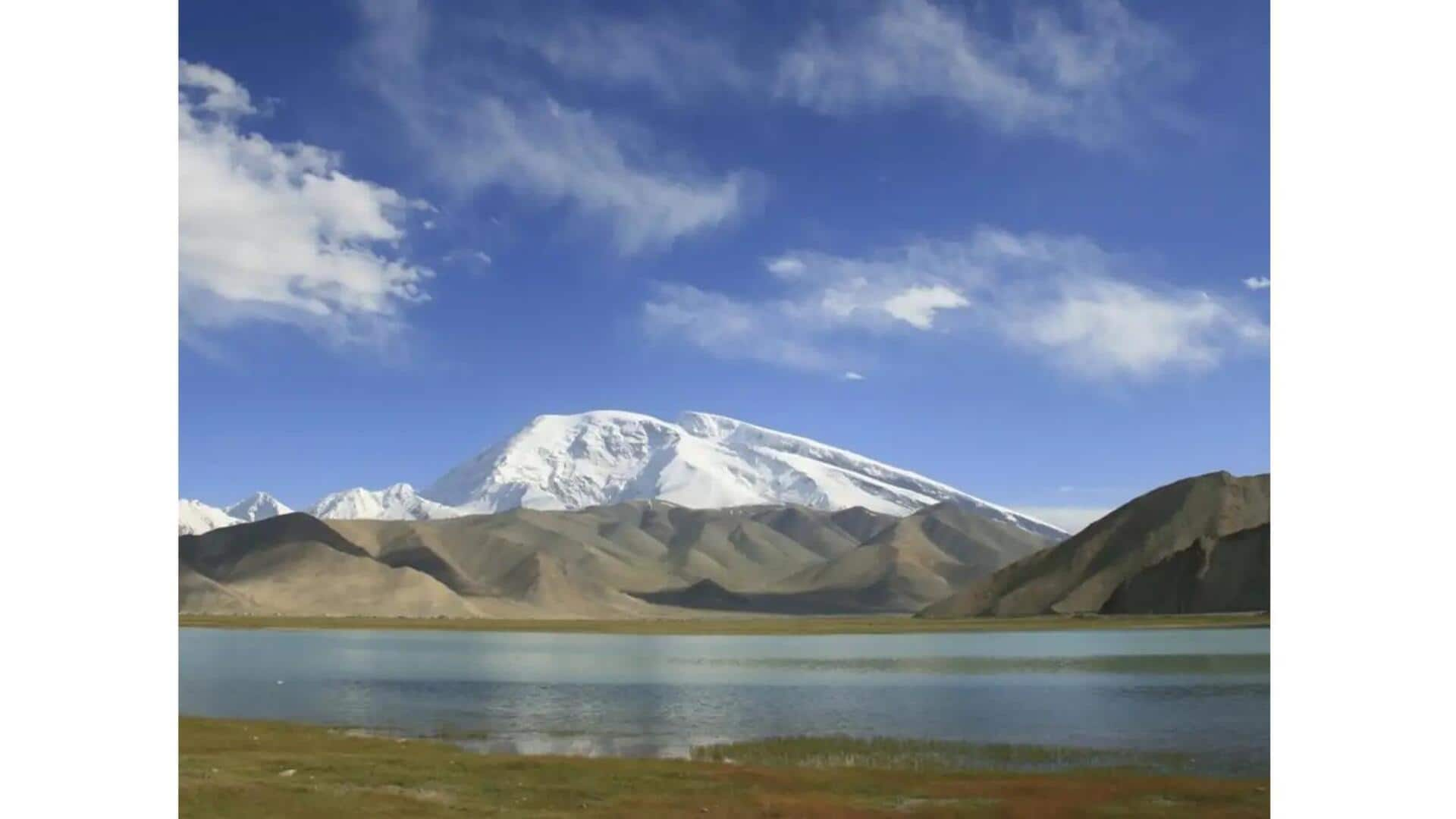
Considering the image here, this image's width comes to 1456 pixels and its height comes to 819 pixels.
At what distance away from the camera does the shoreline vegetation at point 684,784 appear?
653 inches

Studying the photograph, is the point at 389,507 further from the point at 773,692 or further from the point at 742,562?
the point at 742,562

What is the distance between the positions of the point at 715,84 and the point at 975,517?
17699mm

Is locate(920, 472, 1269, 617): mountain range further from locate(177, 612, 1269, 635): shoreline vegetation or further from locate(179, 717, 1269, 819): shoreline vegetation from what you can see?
locate(179, 717, 1269, 819): shoreline vegetation

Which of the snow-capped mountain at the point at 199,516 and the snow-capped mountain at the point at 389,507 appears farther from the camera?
the snow-capped mountain at the point at 199,516

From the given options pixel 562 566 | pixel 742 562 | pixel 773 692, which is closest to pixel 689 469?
pixel 773 692

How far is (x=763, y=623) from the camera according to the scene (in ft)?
237

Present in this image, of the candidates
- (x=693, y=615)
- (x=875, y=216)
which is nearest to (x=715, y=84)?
(x=875, y=216)

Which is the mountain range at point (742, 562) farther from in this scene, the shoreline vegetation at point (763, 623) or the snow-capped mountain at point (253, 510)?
the snow-capped mountain at point (253, 510)

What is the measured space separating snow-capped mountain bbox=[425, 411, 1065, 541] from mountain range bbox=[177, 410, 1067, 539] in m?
0.06

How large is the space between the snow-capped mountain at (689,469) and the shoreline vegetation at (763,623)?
1417 centimetres

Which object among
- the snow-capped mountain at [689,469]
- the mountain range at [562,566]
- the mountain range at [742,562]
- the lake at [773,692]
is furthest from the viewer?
the mountain range at [562,566]

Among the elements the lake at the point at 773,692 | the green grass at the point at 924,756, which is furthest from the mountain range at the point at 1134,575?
the green grass at the point at 924,756
